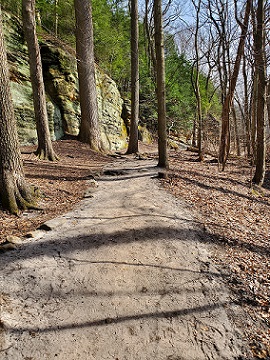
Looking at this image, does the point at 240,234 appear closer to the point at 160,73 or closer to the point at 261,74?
the point at 160,73

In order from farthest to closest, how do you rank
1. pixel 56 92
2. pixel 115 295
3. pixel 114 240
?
1. pixel 56 92
2. pixel 114 240
3. pixel 115 295

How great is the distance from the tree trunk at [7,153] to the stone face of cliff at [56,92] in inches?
263

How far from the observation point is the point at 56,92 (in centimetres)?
1325

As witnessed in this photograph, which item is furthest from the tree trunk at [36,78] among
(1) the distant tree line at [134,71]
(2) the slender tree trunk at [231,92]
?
(2) the slender tree trunk at [231,92]

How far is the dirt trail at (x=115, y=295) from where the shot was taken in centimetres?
244

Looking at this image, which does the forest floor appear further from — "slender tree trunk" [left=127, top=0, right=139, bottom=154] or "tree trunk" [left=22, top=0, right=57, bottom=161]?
"slender tree trunk" [left=127, top=0, right=139, bottom=154]

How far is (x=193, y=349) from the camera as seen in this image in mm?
2463

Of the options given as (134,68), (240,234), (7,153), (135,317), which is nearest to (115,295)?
(135,317)

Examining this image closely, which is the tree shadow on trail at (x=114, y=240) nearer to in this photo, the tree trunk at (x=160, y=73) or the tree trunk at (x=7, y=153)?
the tree trunk at (x=7, y=153)

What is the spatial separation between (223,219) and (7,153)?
451 centimetres

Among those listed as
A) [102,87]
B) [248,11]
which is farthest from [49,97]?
[248,11]

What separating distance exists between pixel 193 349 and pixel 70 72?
1473 centimetres

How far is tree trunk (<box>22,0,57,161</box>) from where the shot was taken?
27.1 feet

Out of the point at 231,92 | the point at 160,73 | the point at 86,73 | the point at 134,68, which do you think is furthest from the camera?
the point at 134,68
